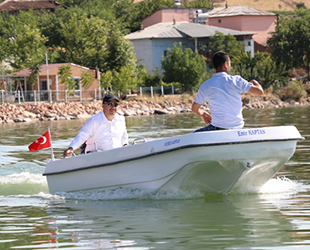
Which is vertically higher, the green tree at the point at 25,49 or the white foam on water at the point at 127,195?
the green tree at the point at 25,49

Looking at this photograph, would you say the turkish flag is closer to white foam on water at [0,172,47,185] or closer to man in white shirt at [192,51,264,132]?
white foam on water at [0,172,47,185]

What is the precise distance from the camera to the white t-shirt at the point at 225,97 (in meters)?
8.30

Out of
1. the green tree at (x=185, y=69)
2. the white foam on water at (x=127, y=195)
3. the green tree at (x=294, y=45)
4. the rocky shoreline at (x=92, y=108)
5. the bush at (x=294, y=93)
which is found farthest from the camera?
the green tree at (x=294, y=45)

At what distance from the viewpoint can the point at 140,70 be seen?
2260 inches

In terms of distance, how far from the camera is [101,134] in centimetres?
995

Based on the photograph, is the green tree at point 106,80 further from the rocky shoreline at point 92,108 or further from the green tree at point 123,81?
the rocky shoreline at point 92,108

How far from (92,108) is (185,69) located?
38.8 feet

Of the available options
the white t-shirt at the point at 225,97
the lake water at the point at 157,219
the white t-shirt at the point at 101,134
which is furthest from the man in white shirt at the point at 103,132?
the white t-shirt at the point at 225,97

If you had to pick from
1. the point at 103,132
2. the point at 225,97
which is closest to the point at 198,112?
the point at 225,97

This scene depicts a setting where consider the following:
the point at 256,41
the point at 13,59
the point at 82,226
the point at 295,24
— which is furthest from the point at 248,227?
the point at 256,41

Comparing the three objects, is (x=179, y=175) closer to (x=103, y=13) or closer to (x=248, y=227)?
(x=248, y=227)

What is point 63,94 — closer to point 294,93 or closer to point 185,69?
point 185,69

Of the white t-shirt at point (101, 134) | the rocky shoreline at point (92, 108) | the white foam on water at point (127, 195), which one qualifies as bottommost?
the rocky shoreline at point (92, 108)

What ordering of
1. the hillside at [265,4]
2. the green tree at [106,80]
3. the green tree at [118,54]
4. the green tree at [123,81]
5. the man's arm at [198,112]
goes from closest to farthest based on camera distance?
the man's arm at [198,112]
the green tree at [106,80]
the green tree at [123,81]
the green tree at [118,54]
the hillside at [265,4]
